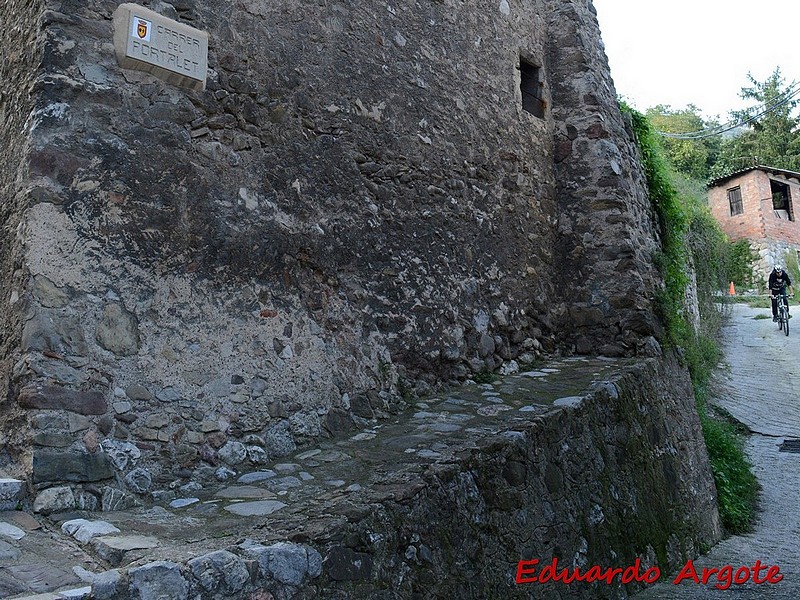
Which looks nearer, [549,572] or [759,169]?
[549,572]

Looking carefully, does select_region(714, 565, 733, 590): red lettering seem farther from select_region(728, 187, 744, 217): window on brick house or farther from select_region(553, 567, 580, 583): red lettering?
select_region(728, 187, 744, 217): window on brick house

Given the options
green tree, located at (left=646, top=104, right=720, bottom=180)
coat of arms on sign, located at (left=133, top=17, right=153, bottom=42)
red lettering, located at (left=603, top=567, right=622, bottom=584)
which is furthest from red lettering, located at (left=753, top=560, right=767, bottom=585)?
green tree, located at (left=646, top=104, right=720, bottom=180)

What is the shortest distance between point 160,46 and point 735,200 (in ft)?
78.7

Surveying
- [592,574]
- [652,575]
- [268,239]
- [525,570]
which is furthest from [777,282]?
[268,239]

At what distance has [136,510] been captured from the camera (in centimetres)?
257

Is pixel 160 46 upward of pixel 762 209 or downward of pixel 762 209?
downward

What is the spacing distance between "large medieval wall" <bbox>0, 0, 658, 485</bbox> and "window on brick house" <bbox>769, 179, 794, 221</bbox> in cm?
2099

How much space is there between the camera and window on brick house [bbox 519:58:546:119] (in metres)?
5.59

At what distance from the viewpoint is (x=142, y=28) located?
3006 mm

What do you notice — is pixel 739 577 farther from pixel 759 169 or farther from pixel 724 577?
pixel 759 169

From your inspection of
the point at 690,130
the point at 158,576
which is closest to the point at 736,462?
the point at 158,576

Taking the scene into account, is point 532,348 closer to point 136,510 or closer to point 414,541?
point 414,541

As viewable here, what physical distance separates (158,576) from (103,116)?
1840mm

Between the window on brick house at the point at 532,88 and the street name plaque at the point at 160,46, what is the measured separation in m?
3.03
